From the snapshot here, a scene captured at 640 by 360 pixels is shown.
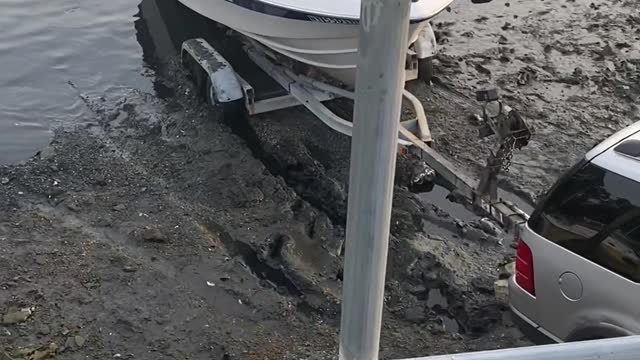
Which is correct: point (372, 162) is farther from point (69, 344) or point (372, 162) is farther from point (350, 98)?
point (350, 98)

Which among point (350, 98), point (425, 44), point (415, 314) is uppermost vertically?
point (425, 44)

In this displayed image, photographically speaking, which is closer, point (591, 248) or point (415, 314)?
point (591, 248)

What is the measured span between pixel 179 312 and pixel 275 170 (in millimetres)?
2248

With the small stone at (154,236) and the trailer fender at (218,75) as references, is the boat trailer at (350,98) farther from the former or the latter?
the small stone at (154,236)

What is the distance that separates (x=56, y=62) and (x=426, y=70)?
16.9 ft

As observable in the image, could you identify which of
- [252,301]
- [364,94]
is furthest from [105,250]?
[364,94]

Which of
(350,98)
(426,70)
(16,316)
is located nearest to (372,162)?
(16,316)

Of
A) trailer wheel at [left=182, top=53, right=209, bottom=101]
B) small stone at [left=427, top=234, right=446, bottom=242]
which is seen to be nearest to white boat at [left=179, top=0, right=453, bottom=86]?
trailer wheel at [left=182, top=53, right=209, bottom=101]

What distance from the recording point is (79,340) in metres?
4.71

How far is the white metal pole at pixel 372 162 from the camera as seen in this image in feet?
4.75

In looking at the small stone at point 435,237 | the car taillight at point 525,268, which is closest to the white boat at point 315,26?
the small stone at point 435,237

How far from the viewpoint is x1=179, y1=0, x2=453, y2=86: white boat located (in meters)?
6.50

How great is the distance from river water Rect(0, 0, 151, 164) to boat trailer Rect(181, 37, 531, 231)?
1.39 metres

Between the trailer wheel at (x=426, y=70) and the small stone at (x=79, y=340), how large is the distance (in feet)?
17.3
